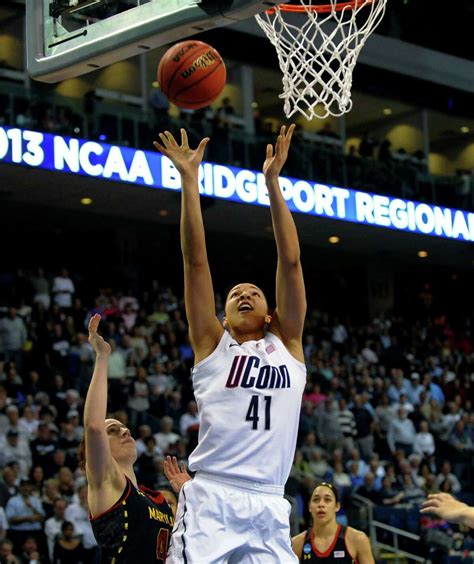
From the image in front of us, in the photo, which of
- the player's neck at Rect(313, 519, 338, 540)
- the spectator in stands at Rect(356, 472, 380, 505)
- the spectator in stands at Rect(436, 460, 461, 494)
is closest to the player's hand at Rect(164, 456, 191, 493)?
the player's neck at Rect(313, 519, 338, 540)

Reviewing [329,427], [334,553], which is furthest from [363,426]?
[334,553]

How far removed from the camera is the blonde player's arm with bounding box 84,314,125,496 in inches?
180

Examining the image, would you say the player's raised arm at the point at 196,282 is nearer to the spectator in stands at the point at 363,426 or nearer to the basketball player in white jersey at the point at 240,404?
the basketball player in white jersey at the point at 240,404

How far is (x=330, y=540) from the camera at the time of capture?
24.3 feet

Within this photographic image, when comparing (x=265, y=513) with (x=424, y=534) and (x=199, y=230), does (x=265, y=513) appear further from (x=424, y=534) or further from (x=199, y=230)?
(x=424, y=534)

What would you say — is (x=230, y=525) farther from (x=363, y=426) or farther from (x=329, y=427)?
(x=363, y=426)

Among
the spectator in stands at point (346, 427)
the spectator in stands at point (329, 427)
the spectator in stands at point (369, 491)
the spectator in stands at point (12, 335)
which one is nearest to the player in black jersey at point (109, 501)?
the spectator in stands at point (369, 491)

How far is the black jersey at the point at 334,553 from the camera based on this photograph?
733 centimetres

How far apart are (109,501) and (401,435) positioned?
11.8 meters

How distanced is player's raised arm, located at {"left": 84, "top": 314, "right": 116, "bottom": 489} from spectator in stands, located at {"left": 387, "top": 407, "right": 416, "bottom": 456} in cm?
1163

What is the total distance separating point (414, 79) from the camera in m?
23.6

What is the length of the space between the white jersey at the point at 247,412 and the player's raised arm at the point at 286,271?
15 cm

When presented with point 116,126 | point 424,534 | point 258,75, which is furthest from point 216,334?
point 258,75

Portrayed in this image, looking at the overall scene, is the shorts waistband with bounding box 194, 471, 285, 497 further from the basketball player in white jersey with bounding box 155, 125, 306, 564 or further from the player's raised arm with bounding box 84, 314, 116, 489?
the player's raised arm with bounding box 84, 314, 116, 489
